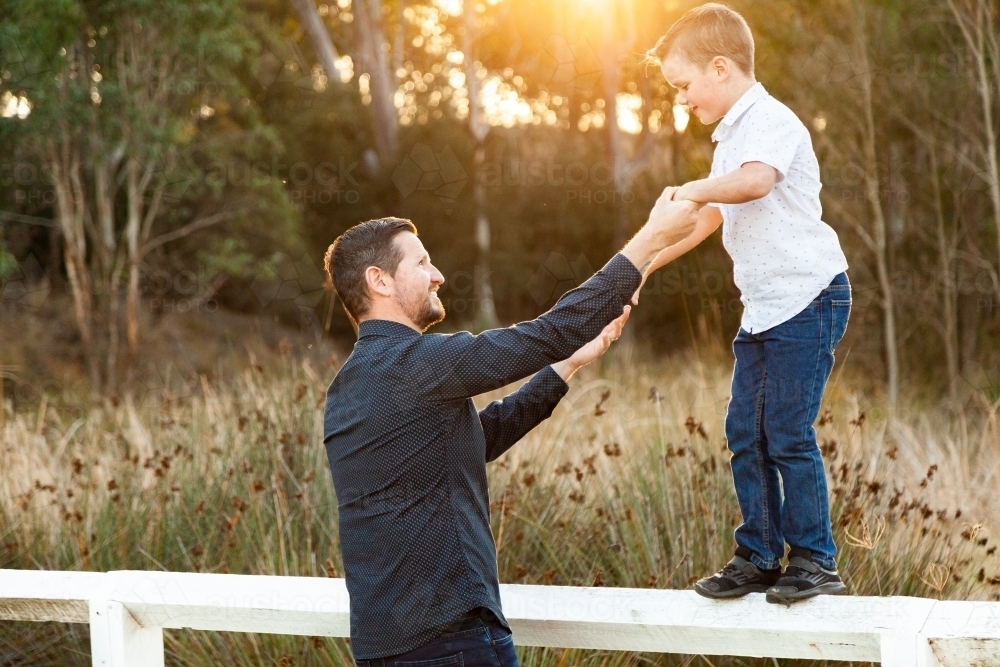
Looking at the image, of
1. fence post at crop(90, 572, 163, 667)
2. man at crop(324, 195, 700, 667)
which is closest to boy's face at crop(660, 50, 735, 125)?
man at crop(324, 195, 700, 667)

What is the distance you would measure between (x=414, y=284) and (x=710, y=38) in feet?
3.16

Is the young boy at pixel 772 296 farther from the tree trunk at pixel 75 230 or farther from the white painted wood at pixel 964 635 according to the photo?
the tree trunk at pixel 75 230

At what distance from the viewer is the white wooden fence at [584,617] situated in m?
2.22

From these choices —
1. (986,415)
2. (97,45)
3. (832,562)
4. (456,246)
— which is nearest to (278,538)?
(832,562)

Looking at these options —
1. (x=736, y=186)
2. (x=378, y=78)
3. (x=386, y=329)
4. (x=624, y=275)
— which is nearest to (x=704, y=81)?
(x=736, y=186)

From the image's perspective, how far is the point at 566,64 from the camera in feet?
66.8

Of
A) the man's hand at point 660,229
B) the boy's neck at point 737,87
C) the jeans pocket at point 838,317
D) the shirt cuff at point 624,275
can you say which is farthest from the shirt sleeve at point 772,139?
the shirt cuff at point 624,275

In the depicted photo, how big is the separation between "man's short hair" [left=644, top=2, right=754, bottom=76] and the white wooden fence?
4.34ft

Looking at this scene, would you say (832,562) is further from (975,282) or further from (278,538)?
(975,282)

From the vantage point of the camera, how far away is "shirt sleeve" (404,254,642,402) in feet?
7.41

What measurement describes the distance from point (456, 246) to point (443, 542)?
50.1 ft

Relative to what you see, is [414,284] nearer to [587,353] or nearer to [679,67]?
[587,353]

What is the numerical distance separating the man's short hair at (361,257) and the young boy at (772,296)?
832 mm

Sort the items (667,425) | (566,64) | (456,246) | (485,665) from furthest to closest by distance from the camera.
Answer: (566,64) < (456,246) < (667,425) < (485,665)
